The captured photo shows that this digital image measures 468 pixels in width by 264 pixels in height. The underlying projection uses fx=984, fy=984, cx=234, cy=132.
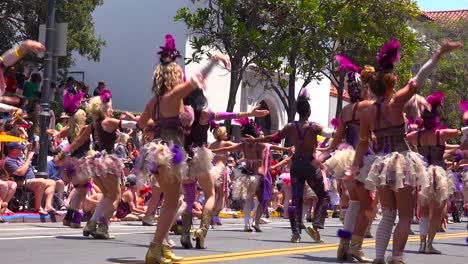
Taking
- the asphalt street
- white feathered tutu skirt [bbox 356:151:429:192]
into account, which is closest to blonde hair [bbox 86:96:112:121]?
the asphalt street

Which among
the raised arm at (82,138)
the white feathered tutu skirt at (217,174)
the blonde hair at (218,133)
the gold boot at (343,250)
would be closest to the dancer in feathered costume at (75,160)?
the raised arm at (82,138)

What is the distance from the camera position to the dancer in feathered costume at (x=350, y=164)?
428 inches

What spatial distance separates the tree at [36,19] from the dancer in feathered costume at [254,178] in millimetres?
15110

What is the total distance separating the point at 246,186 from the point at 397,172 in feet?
27.7

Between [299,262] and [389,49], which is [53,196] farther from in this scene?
[389,49]

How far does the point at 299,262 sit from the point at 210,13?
21694 mm

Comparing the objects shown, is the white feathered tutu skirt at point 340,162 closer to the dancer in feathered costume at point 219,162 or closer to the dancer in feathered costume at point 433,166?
the dancer in feathered costume at point 433,166

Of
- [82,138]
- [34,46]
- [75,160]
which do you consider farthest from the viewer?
[75,160]

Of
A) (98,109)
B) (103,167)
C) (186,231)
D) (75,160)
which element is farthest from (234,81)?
(186,231)

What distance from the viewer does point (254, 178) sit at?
17.7 m

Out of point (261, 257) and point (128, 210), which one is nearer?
point (261, 257)

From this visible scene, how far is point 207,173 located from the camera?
12.2 meters

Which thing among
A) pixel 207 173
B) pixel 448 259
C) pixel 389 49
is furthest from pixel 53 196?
pixel 389 49

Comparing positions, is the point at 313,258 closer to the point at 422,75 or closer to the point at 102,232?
the point at 422,75
